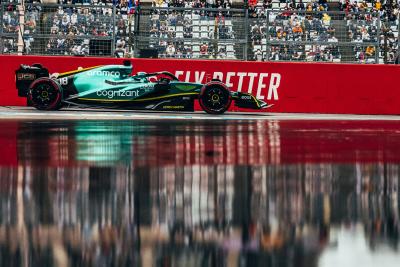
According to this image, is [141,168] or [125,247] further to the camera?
[141,168]

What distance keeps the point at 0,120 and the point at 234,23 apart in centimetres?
728

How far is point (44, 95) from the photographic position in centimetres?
1931

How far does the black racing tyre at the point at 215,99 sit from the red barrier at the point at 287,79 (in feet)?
5.54

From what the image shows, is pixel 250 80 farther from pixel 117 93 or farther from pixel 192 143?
pixel 192 143

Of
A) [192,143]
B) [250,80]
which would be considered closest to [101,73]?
[250,80]

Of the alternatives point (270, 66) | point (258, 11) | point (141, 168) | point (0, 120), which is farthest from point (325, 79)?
point (141, 168)

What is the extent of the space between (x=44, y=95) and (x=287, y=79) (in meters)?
6.07

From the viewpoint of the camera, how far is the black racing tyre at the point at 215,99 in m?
19.6

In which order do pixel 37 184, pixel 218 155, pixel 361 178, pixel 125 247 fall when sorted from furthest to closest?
pixel 218 155 < pixel 361 178 < pixel 37 184 < pixel 125 247

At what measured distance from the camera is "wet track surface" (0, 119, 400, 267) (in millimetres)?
4758

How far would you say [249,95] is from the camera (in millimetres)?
19844

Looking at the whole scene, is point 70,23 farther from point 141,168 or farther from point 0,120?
point 141,168

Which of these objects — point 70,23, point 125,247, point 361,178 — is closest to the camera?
point 125,247

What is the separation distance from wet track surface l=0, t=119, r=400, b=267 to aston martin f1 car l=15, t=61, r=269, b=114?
21.0 ft
